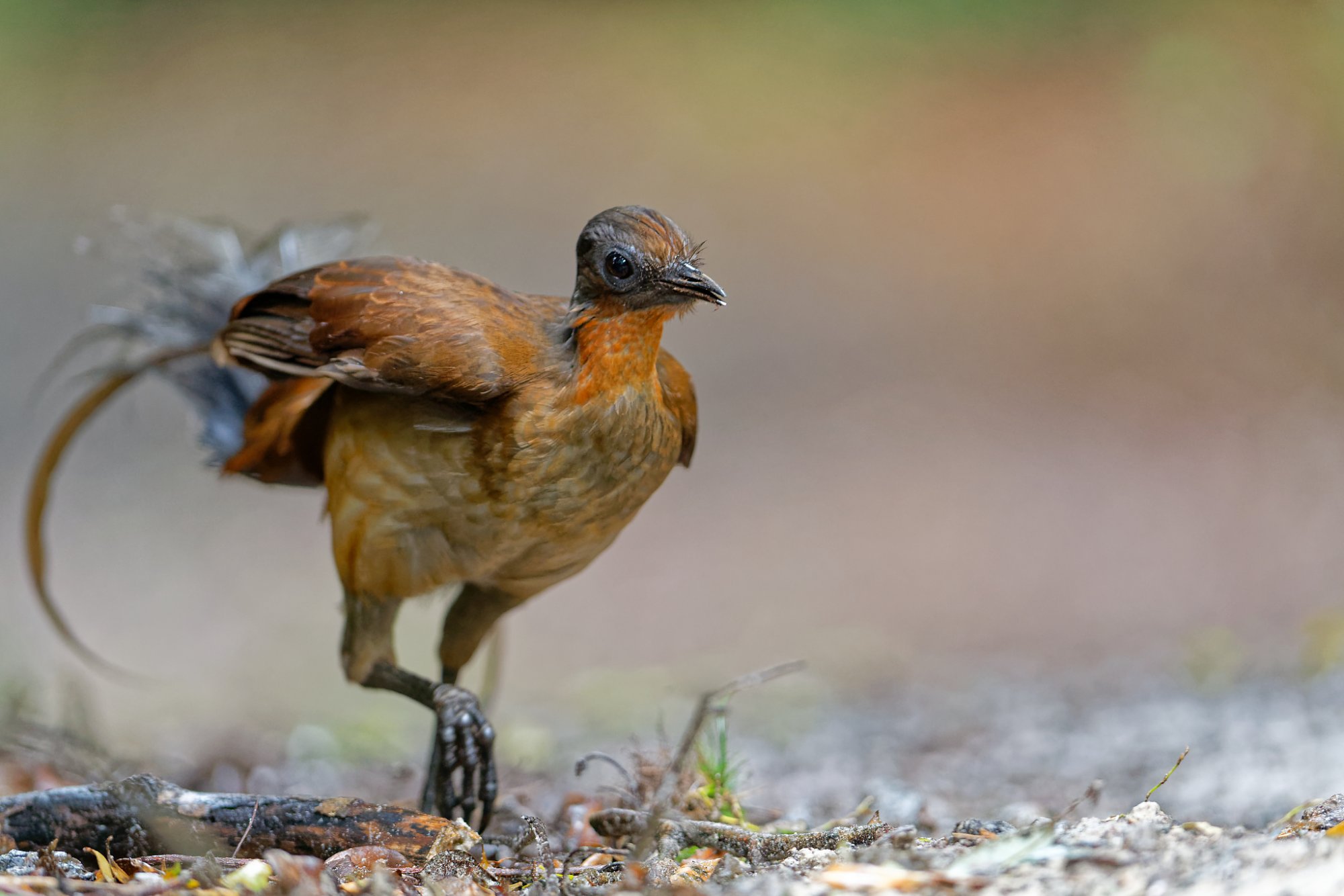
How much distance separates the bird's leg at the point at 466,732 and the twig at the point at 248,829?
0.74m

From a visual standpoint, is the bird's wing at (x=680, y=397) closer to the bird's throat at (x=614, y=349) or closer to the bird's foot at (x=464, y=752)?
the bird's throat at (x=614, y=349)

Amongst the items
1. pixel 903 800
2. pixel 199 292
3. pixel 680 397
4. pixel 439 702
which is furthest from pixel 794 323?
pixel 439 702

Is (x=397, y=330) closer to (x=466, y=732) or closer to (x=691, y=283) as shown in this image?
(x=691, y=283)

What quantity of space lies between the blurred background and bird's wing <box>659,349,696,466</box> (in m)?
2.10

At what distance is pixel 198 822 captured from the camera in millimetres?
3416

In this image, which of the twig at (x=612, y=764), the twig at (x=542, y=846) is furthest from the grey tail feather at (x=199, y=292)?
the twig at (x=542, y=846)

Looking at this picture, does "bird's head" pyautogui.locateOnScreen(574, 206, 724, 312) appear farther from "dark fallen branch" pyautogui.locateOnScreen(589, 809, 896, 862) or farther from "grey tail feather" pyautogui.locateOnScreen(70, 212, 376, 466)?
"grey tail feather" pyautogui.locateOnScreen(70, 212, 376, 466)

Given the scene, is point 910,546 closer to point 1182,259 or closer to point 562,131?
point 1182,259

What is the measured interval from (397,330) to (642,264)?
2.40ft

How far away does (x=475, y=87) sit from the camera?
1472cm

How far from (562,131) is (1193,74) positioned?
638 centimetres

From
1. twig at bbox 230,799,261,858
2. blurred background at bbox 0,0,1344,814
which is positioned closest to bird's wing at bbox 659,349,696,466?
twig at bbox 230,799,261,858

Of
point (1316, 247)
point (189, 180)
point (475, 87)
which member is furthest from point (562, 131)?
point (1316, 247)

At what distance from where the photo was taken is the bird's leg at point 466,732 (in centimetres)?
405
